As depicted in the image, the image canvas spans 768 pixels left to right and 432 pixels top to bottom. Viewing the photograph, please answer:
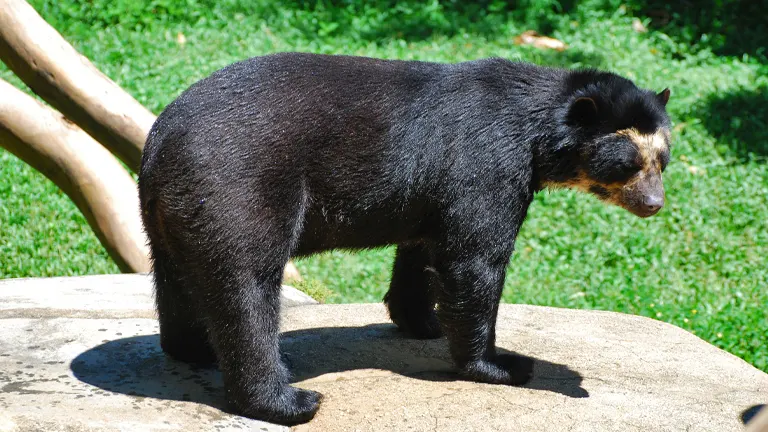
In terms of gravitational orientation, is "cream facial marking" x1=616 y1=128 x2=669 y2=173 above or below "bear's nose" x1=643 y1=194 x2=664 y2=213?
above

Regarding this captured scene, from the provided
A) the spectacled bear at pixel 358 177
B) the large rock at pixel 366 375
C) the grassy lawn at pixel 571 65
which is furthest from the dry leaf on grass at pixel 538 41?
the spectacled bear at pixel 358 177

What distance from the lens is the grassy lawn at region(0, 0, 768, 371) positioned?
305 inches

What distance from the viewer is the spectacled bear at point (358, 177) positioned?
401 centimetres

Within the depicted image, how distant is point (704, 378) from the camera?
498 centimetres

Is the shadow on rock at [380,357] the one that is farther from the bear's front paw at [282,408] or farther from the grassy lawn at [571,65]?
the grassy lawn at [571,65]

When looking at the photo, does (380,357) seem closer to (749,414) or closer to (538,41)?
(749,414)

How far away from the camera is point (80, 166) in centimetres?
654

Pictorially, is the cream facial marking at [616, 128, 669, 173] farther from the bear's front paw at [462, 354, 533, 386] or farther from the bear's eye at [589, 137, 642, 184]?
the bear's front paw at [462, 354, 533, 386]

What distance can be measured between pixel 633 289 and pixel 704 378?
286 centimetres

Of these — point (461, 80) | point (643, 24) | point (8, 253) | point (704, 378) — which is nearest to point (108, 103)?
point (8, 253)

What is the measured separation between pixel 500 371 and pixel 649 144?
52.6 inches

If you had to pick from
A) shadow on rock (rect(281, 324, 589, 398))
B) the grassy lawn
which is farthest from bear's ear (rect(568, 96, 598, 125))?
the grassy lawn

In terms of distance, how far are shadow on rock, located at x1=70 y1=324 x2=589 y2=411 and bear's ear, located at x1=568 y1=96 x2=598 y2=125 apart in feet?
4.33

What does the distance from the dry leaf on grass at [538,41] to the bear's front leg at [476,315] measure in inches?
302
